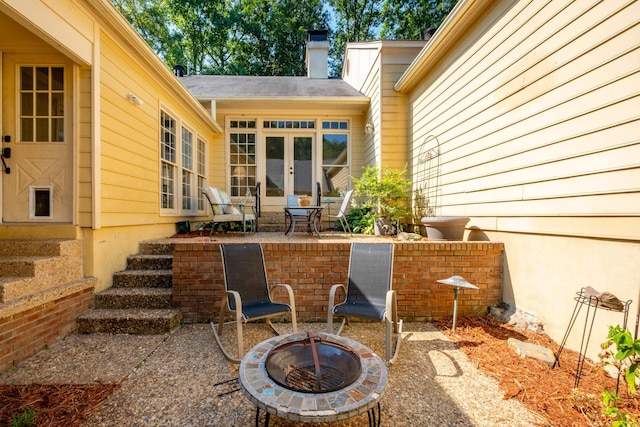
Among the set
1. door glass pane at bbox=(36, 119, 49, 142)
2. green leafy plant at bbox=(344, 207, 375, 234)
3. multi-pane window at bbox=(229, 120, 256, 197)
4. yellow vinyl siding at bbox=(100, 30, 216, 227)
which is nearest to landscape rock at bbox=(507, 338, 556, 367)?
green leafy plant at bbox=(344, 207, 375, 234)

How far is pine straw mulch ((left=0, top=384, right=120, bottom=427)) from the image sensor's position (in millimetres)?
1753

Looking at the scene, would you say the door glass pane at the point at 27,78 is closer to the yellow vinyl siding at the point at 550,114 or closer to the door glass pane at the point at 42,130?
the door glass pane at the point at 42,130

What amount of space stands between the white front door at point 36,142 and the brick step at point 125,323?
1.13 m

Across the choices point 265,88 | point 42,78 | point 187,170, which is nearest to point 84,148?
point 42,78

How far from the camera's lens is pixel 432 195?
4.93 m

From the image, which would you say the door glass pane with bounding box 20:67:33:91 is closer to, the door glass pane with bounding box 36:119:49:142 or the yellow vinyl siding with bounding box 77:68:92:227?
the door glass pane with bounding box 36:119:49:142

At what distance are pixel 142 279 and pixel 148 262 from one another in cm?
31

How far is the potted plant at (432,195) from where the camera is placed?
3639mm

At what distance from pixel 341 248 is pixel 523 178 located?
6.86 ft

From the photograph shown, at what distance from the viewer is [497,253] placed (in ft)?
11.0

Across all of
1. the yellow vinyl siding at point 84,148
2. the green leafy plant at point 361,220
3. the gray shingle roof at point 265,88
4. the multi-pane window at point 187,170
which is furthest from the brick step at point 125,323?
the gray shingle roof at point 265,88

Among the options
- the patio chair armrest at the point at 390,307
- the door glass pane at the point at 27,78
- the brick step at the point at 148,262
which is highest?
the door glass pane at the point at 27,78

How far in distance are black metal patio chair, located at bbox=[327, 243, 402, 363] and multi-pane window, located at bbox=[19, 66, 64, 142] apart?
3.56 metres

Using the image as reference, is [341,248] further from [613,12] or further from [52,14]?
[52,14]
